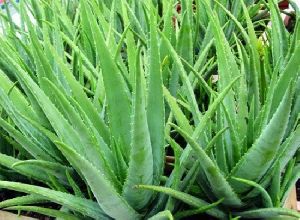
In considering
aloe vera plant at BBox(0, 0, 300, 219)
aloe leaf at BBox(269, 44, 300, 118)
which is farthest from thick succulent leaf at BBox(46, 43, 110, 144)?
aloe leaf at BBox(269, 44, 300, 118)

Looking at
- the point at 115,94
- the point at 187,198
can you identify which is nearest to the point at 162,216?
the point at 187,198

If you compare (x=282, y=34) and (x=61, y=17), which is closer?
(x=282, y=34)

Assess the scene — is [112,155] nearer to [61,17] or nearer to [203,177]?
[203,177]

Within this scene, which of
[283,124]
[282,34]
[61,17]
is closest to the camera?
[283,124]

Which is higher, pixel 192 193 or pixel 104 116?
pixel 104 116

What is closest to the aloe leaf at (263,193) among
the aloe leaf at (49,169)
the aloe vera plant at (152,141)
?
the aloe vera plant at (152,141)

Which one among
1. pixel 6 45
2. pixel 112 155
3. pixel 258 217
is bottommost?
pixel 258 217

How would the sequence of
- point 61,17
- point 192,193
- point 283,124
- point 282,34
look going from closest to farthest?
point 283,124
point 192,193
point 282,34
point 61,17

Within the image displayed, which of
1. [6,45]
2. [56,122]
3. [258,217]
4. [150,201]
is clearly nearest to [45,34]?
[6,45]
